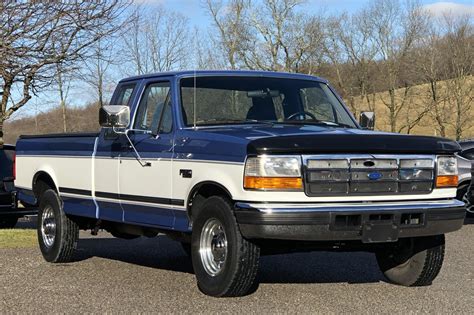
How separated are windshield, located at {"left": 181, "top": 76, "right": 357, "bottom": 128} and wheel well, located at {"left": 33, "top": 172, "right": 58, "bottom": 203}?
108 inches

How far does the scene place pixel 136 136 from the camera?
758 centimetres

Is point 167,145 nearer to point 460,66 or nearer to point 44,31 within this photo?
point 44,31

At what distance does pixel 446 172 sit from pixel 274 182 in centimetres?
171

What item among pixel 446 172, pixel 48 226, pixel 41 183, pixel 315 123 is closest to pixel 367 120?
pixel 315 123

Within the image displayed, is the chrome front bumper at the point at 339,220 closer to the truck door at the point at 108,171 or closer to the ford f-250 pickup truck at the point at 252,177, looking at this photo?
the ford f-250 pickup truck at the point at 252,177

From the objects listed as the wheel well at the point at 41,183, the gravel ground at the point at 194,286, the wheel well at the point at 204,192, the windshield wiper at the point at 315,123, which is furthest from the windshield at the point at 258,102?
the wheel well at the point at 41,183

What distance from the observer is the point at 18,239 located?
11.2 m

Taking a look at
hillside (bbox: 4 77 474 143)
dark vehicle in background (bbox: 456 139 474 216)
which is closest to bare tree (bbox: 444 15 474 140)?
hillside (bbox: 4 77 474 143)

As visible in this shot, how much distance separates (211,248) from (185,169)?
0.74 meters

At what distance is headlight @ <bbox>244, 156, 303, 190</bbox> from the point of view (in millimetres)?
5891

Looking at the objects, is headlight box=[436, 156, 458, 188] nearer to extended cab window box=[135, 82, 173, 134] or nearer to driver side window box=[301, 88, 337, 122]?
driver side window box=[301, 88, 337, 122]

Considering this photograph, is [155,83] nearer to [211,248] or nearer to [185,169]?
[185,169]

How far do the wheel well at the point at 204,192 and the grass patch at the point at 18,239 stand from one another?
15.2 feet

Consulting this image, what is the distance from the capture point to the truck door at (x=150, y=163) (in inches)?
277
